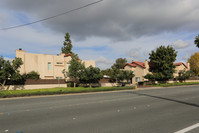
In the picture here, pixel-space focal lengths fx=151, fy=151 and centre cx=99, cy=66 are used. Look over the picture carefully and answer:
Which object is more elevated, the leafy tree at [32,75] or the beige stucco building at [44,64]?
the beige stucco building at [44,64]

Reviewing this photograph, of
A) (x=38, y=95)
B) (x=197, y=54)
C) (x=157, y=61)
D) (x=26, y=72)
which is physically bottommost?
(x=38, y=95)

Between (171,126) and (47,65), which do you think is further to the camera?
(47,65)

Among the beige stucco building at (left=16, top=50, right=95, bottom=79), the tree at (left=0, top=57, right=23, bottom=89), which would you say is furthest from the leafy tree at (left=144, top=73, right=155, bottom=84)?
the tree at (left=0, top=57, right=23, bottom=89)

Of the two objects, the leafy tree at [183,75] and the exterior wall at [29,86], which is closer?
the exterior wall at [29,86]

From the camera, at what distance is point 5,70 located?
23.2 m

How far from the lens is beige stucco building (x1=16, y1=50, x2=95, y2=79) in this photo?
3036 cm

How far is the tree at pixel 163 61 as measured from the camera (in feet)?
134

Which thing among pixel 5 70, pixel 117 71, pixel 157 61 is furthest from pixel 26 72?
pixel 157 61

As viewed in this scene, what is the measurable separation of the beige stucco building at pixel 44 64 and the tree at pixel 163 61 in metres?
24.2

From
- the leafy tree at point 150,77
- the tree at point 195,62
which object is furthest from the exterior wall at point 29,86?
the tree at point 195,62

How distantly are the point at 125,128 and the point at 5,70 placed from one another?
23458mm

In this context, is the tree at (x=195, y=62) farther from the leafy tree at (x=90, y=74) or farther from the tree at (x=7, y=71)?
the tree at (x=7, y=71)

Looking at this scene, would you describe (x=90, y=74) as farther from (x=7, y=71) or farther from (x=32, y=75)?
(x=7, y=71)

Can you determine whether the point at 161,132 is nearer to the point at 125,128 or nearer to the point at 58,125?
the point at 125,128
